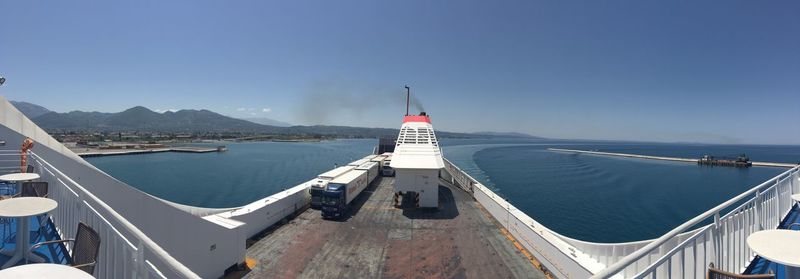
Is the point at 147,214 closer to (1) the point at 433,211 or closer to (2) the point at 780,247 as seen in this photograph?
(2) the point at 780,247

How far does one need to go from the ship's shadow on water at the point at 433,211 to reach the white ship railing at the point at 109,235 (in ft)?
29.0

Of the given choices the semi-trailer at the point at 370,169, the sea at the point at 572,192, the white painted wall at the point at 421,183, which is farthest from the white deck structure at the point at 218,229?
the sea at the point at 572,192

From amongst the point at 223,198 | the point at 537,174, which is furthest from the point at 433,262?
the point at 537,174

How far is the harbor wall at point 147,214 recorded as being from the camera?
14.7ft

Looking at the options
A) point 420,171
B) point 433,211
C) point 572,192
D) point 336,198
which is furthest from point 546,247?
point 572,192

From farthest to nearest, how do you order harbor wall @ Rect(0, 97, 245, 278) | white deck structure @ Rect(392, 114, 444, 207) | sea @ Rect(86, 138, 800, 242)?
sea @ Rect(86, 138, 800, 242) → white deck structure @ Rect(392, 114, 444, 207) → harbor wall @ Rect(0, 97, 245, 278)

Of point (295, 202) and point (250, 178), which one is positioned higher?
point (295, 202)

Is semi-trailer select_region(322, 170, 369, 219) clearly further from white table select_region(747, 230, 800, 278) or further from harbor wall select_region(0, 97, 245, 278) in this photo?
white table select_region(747, 230, 800, 278)

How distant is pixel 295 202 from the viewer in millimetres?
12117

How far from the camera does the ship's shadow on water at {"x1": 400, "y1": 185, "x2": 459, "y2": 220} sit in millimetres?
12055

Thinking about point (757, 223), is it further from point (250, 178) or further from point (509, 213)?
point (250, 178)

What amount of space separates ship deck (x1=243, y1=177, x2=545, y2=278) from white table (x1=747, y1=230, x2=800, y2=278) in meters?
5.47

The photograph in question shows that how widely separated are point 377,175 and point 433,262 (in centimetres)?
1341

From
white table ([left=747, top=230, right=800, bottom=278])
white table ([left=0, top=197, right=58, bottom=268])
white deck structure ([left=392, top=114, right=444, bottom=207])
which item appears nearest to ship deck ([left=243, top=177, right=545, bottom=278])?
white deck structure ([left=392, top=114, right=444, bottom=207])
